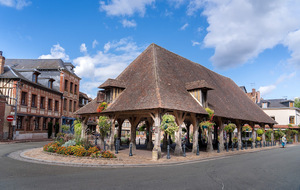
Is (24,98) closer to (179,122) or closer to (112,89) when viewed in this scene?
(112,89)

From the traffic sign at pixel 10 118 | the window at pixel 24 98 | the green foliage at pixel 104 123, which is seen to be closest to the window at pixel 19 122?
the window at pixel 24 98

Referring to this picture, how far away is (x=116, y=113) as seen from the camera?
14.7 metres

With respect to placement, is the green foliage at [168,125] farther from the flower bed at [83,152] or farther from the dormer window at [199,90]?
the dormer window at [199,90]

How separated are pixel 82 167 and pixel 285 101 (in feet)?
157

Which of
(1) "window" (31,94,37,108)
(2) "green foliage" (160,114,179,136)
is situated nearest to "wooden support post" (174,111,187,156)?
(2) "green foliage" (160,114,179,136)

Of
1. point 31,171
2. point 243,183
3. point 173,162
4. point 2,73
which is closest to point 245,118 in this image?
Answer: point 173,162

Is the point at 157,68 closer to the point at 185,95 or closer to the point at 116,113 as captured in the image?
the point at 185,95

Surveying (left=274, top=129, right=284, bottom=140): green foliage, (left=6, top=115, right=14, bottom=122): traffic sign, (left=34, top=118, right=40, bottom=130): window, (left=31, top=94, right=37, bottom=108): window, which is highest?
(left=31, top=94, right=37, bottom=108): window

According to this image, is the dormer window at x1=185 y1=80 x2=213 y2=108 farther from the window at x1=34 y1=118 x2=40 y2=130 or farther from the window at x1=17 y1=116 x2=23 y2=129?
the window at x1=34 y1=118 x2=40 y2=130

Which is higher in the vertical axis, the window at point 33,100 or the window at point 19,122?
the window at point 33,100

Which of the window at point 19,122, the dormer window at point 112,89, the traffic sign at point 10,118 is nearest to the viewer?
the dormer window at point 112,89

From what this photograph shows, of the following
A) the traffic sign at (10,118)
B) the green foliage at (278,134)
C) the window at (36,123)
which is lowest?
the green foliage at (278,134)

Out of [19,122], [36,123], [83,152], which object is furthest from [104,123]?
[36,123]

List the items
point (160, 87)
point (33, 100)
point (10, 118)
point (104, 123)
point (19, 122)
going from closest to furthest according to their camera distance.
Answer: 1. point (160, 87)
2. point (104, 123)
3. point (10, 118)
4. point (19, 122)
5. point (33, 100)
